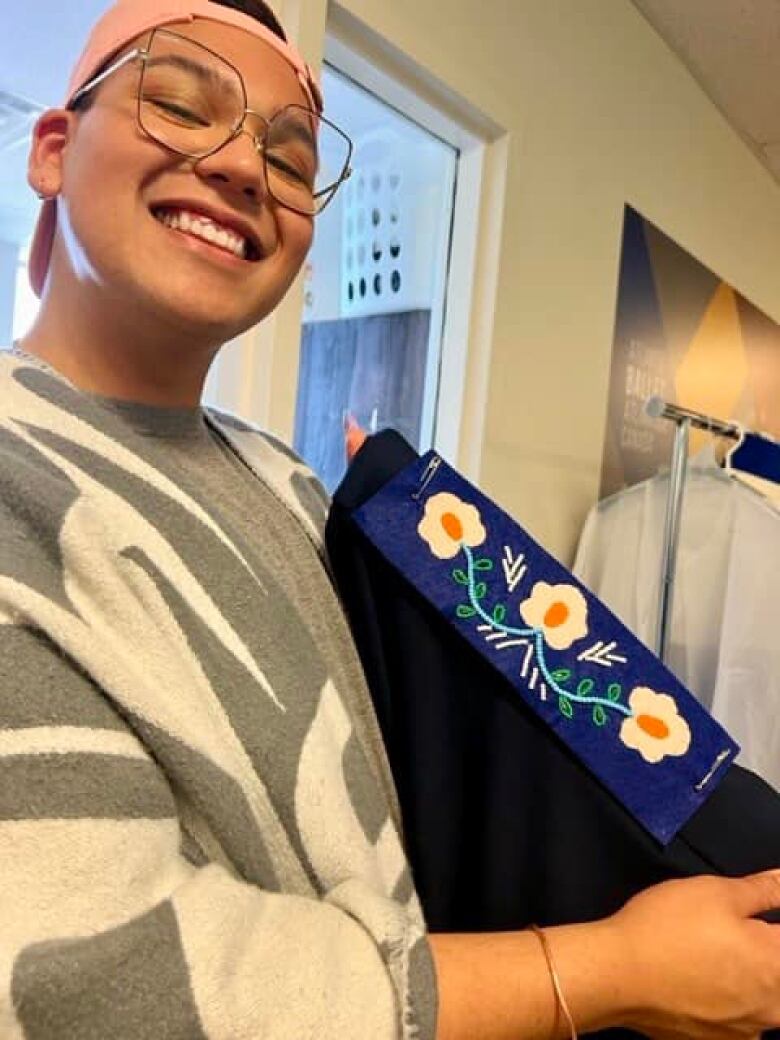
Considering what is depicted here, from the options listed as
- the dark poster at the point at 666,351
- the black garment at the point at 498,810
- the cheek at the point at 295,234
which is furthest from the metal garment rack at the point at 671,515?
the cheek at the point at 295,234

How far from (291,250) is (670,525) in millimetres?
944

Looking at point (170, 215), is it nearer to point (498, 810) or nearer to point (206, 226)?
point (206, 226)

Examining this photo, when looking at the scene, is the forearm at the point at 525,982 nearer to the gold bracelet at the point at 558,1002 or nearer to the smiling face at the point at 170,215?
the gold bracelet at the point at 558,1002

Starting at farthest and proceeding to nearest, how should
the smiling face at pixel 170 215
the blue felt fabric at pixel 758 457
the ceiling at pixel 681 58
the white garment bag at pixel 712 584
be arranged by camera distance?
the blue felt fabric at pixel 758 457
the white garment bag at pixel 712 584
the ceiling at pixel 681 58
the smiling face at pixel 170 215

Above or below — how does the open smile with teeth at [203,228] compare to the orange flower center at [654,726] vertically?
above

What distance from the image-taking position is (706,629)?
1.51 m

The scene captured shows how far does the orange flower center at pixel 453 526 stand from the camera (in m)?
0.66

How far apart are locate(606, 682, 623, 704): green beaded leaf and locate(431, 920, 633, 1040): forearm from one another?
159 mm

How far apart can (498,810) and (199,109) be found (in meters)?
0.51

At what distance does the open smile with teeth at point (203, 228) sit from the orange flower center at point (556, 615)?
0.33 m

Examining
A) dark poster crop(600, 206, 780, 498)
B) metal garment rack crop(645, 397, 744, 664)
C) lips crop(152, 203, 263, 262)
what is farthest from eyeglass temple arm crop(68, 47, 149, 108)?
dark poster crop(600, 206, 780, 498)

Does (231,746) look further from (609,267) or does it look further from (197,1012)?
(609,267)

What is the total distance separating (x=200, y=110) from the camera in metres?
0.62

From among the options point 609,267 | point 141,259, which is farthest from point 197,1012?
point 609,267
